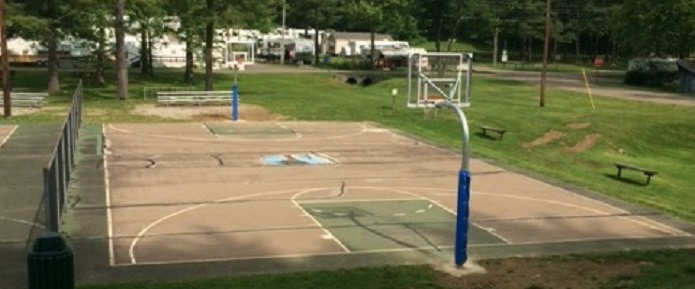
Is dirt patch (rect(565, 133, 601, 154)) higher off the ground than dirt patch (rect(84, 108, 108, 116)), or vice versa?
dirt patch (rect(84, 108, 108, 116))

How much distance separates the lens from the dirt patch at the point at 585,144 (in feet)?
99.3

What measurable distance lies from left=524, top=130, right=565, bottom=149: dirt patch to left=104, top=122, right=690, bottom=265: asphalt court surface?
244 inches

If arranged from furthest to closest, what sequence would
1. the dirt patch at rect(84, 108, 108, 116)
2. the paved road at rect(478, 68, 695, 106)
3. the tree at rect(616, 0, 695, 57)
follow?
1. the tree at rect(616, 0, 695, 57)
2. the paved road at rect(478, 68, 695, 106)
3. the dirt patch at rect(84, 108, 108, 116)

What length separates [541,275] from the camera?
1182cm

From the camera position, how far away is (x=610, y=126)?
33.0 meters

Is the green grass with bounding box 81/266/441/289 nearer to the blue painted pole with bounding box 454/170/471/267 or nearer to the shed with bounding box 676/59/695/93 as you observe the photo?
the blue painted pole with bounding box 454/170/471/267

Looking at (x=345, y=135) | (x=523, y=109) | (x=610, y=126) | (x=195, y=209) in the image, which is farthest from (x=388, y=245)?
(x=523, y=109)

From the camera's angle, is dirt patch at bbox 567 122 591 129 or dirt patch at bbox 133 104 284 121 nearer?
dirt patch at bbox 567 122 591 129

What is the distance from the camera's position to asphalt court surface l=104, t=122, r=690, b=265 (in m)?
13.7

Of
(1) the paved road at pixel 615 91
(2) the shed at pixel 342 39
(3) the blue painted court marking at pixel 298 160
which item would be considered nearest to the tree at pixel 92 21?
(3) the blue painted court marking at pixel 298 160

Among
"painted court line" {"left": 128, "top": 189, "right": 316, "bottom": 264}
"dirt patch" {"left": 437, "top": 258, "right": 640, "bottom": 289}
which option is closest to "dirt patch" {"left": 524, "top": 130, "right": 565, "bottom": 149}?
"painted court line" {"left": 128, "top": 189, "right": 316, "bottom": 264}

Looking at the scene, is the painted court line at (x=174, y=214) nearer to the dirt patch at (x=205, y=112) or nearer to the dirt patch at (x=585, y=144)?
the dirt patch at (x=585, y=144)

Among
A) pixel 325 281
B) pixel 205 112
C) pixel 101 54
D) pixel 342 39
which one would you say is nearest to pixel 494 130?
pixel 205 112

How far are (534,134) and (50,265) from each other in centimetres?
2665
